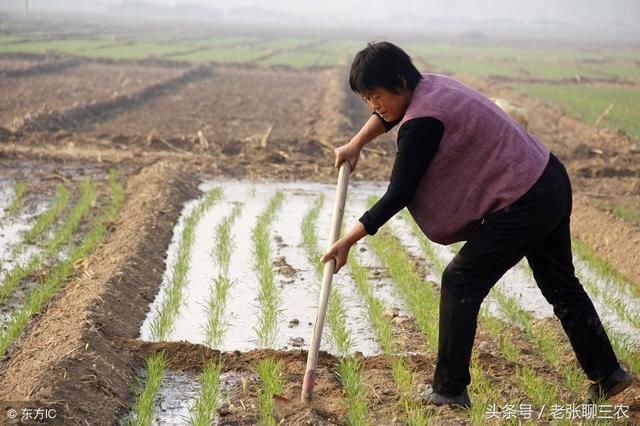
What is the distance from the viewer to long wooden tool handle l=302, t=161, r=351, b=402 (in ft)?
11.9

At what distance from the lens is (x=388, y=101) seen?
132 inches

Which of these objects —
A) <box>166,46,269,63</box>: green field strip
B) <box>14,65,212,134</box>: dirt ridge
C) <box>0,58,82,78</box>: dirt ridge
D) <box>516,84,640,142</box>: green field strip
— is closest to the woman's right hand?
<box>14,65,212,134</box>: dirt ridge

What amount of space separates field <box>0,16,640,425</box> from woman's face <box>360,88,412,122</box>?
1.27 metres

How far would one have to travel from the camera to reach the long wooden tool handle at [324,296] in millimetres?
3641

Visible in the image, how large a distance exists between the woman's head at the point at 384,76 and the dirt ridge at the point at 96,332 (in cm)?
175

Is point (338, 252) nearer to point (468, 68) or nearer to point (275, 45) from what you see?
point (468, 68)

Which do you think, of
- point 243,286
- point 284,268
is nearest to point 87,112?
point 284,268

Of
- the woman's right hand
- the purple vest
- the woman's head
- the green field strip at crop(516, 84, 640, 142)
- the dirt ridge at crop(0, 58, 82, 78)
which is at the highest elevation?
the woman's head

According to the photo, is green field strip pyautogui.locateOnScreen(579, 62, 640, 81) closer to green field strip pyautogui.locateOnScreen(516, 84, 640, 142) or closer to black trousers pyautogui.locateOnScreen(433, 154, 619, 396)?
green field strip pyautogui.locateOnScreen(516, 84, 640, 142)

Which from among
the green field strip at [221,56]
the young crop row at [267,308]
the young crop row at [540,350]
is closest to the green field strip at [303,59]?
the green field strip at [221,56]

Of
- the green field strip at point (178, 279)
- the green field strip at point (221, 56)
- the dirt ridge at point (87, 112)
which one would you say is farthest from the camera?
the green field strip at point (221, 56)

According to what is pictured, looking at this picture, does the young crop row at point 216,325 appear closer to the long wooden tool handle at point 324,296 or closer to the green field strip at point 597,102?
the long wooden tool handle at point 324,296

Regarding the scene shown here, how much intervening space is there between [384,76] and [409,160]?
0.33 metres

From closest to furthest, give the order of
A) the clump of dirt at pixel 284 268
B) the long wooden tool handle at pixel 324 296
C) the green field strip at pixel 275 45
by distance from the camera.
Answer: the long wooden tool handle at pixel 324 296 → the clump of dirt at pixel 284 268 → the green field strip at pixel 275 45
